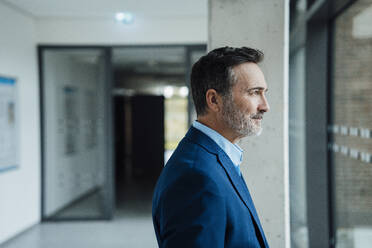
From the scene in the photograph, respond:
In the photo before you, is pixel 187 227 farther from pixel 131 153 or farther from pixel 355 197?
pixel 131 153

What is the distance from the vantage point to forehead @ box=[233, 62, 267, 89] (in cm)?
125

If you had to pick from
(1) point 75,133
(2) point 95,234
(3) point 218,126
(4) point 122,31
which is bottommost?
(2) point 95,234

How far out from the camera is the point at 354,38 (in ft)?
8.63

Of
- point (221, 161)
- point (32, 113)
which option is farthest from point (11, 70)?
point (221, 161)

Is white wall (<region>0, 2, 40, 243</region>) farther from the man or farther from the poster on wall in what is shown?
the man

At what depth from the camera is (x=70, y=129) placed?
593cm

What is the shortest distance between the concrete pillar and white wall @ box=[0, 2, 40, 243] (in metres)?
3.22

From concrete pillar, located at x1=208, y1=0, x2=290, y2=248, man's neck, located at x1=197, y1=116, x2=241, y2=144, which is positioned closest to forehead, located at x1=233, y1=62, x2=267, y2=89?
man's neck, located at x1=197, y1=116, x2=241, y2=144

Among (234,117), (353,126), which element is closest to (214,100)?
(234,117)

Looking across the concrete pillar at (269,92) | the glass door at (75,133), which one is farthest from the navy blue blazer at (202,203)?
the glass door at (75,133)

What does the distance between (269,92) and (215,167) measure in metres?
1.44

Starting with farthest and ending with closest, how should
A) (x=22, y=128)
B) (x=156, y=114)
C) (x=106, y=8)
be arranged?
1. (x=156, y=114)
2. (x=22, y=128)
3. (x=106, y=8)

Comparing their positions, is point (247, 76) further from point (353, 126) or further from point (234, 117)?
point (353, 126)

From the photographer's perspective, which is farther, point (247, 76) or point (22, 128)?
point (22, 128)
